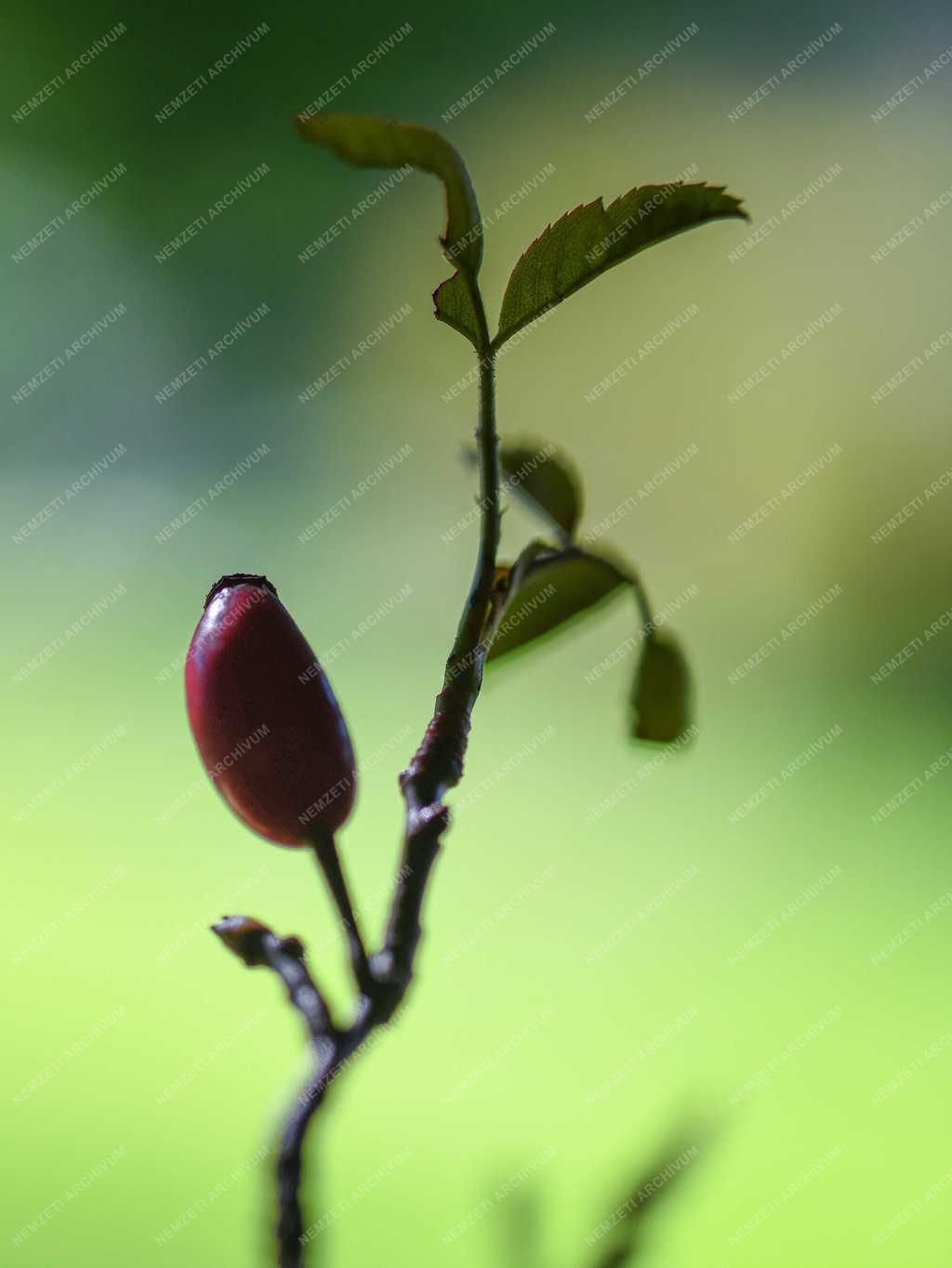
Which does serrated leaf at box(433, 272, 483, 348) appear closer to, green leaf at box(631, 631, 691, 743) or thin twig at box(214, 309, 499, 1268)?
thin twig at box(214, 309, 499, 1268)

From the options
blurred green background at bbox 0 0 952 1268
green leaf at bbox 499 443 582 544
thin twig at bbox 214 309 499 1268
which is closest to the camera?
thin twig at bbox 214 309 499 1268

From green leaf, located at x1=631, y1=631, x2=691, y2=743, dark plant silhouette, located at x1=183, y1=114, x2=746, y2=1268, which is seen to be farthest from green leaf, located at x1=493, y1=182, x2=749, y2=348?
green leaf, located at x1=631, y1=631, x2=691, y2=743

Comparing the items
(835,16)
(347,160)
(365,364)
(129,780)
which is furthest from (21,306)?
(347,160)

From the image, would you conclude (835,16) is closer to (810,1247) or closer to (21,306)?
(21,306)

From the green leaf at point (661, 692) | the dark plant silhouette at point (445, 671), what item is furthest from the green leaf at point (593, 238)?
the green leaf at point (661, 692)

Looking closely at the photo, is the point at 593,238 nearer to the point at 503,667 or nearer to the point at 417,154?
the point at 417,154

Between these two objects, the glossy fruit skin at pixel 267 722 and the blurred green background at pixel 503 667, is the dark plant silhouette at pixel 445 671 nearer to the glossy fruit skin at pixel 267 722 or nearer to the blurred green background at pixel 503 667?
the glossy fruit skin at pixel 267 722

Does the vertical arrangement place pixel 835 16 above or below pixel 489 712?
above
